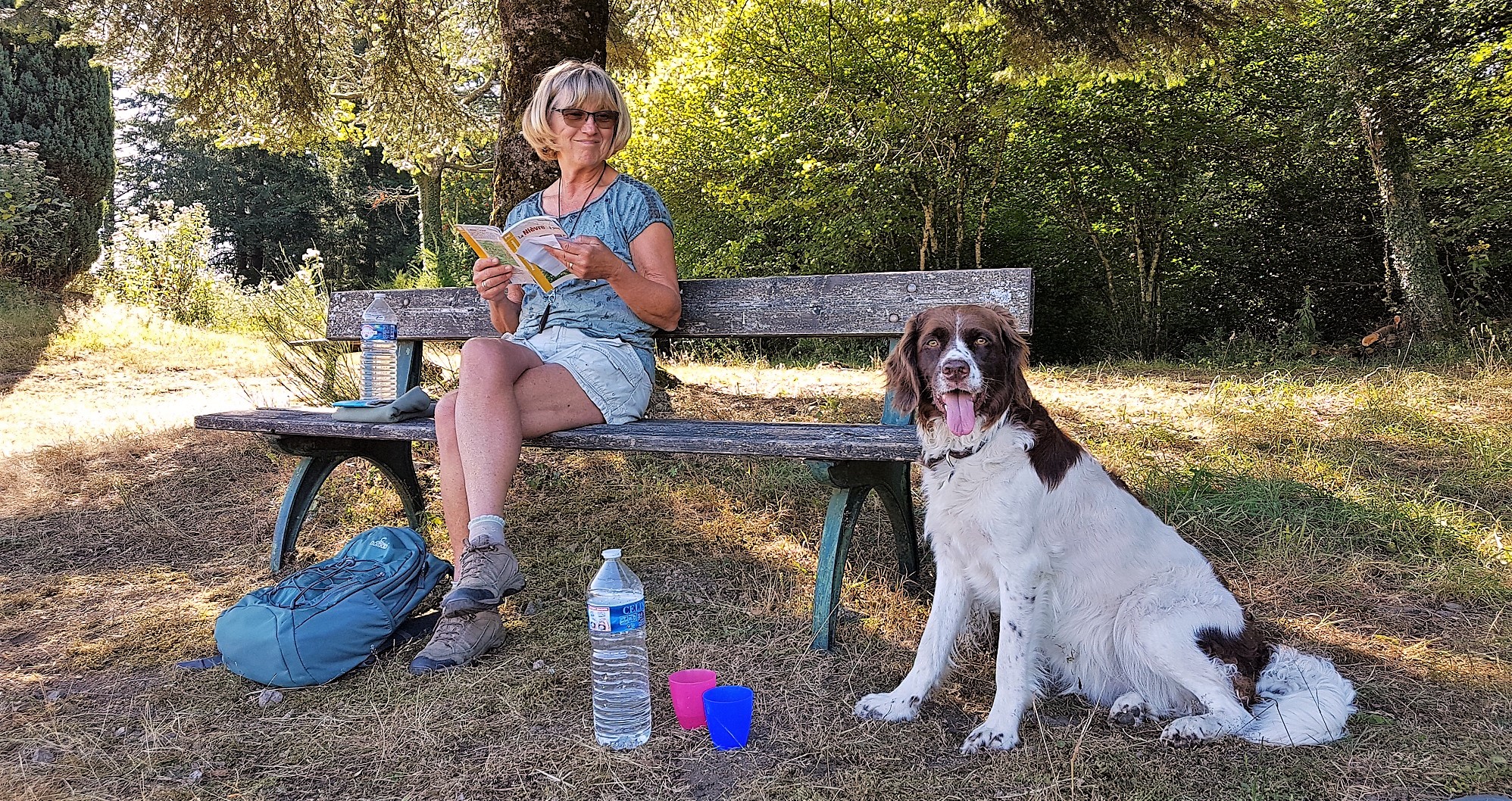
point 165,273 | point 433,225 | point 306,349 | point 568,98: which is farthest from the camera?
point 433,225

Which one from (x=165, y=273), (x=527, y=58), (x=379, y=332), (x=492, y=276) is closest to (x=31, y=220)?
(x=165, y=273)

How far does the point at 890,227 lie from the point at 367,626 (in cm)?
920

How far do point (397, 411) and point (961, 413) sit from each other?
6.98ft

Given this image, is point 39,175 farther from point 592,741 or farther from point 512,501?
point 592,741

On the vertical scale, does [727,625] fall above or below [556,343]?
below

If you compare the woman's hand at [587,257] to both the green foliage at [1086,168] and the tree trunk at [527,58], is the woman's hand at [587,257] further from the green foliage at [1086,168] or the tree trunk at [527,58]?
the green foliage at [1086,168]

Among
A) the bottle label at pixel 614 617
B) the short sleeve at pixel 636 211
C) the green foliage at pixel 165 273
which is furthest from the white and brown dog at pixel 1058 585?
the green foliage at pixel 165 273

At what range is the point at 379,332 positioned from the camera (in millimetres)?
4016

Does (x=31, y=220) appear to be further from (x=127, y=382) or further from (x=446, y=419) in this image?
(x=446, y=419)

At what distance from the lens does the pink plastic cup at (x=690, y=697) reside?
7.82ft

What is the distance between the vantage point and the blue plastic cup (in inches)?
90.1

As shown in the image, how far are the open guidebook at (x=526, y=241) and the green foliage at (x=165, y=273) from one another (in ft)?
36.2

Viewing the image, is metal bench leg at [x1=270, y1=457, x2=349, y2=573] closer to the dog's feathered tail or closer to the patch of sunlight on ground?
the patch of sunlight on ground

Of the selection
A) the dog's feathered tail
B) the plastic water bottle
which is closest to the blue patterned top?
the plastic water bottle
